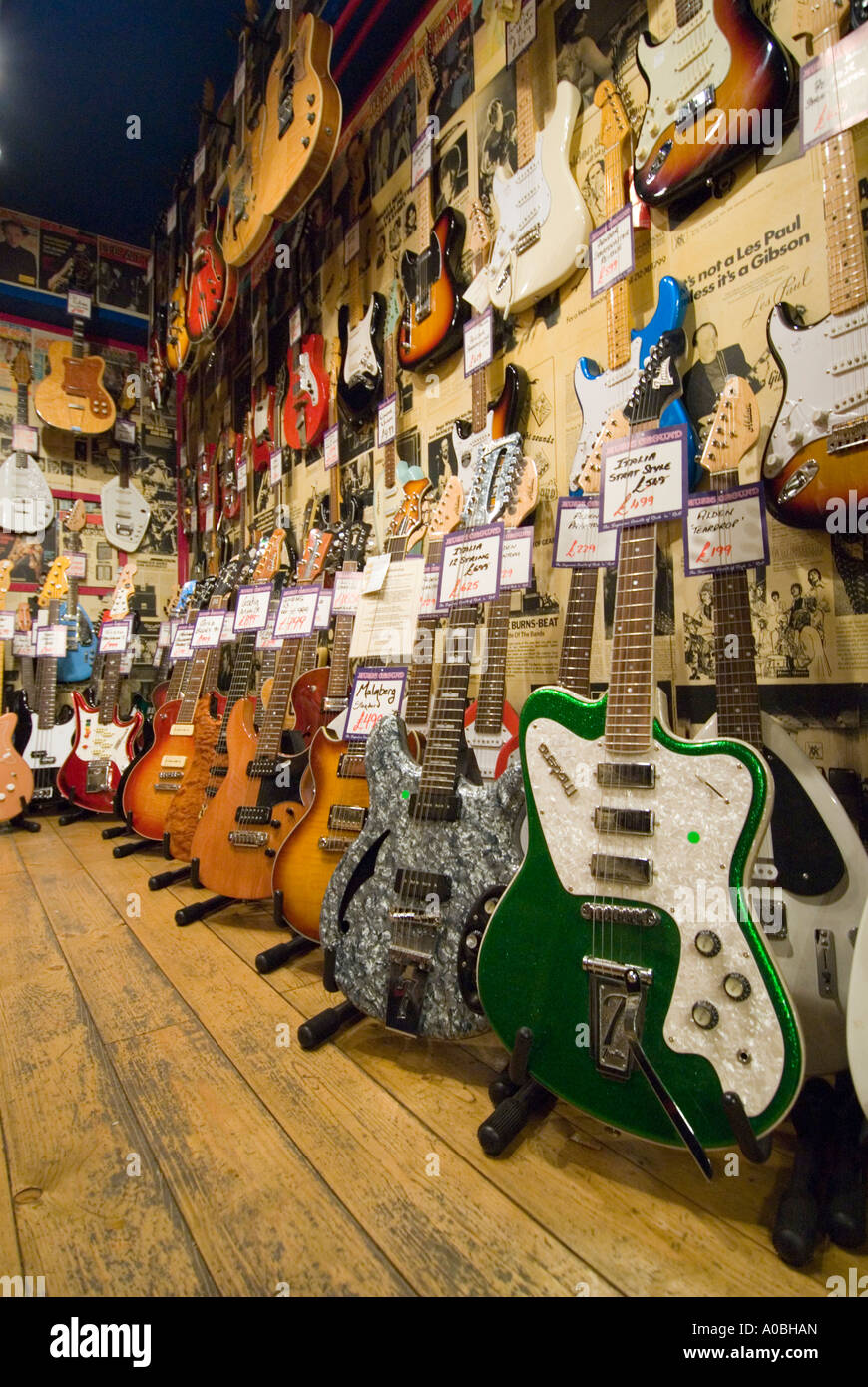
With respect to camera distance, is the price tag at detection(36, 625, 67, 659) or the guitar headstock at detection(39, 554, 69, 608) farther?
the guitar headstock at detection(39, 554, 69, 608)

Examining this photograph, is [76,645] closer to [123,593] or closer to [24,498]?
[123,593]

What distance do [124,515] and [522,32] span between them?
12.6ft

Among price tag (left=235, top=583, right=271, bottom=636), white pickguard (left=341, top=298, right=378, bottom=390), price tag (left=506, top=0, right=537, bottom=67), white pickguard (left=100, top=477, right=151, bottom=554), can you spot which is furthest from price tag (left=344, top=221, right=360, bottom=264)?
white pickguard (left=100, top=477, right=151, bottom=554)

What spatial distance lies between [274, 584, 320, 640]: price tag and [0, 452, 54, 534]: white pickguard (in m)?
3.15

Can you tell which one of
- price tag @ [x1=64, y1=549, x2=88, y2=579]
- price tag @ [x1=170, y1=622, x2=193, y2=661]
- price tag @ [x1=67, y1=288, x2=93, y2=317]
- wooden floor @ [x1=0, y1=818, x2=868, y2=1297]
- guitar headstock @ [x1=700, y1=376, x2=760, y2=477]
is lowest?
wooden floor @ [x1=0, y1=818, x2=868, y2=1297]

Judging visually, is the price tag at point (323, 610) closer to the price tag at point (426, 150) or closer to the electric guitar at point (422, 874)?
the electric guitar at point (422, 874)

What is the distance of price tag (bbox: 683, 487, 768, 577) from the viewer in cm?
110

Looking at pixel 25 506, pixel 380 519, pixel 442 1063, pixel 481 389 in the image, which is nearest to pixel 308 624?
pixel 380 519

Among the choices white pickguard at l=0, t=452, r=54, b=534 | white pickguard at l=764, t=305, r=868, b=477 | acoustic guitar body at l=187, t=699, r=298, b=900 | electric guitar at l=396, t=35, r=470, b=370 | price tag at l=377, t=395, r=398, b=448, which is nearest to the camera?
white pickguard at l=764, t=305, r=868, b=477

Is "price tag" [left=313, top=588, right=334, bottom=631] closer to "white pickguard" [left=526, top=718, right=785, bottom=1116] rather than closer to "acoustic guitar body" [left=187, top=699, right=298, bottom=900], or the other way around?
"acoustic guitar body" [left=187, top=699, right=298, bottom=900]

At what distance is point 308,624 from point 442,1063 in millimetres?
1359

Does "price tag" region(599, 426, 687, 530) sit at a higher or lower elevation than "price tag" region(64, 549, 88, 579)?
lower

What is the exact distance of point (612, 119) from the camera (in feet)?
4.93

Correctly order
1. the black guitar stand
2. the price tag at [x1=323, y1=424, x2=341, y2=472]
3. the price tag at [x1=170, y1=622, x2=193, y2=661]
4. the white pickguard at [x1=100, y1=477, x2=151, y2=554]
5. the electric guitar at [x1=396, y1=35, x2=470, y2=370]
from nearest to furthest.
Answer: the black guitar stand
the electric guitar at [x1=396, y1=35, x2=470, y2=370]
the price tag at [x1=323, y1=424, x2=341, y2=472]
the price tag at [x1=170, y1=622, x2=193, y2=661]
the white pickguard at [x1=100, y1=477, x2=151, y2=554]
